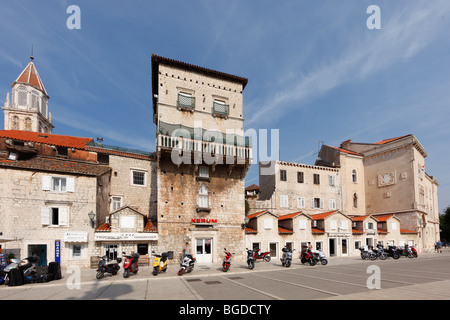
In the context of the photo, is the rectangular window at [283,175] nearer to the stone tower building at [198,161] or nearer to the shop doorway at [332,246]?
the shop doorway at [332,246]

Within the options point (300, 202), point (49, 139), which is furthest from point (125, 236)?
point (300, 202)

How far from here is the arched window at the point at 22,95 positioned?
51875mm

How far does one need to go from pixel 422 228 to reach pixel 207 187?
3169cm

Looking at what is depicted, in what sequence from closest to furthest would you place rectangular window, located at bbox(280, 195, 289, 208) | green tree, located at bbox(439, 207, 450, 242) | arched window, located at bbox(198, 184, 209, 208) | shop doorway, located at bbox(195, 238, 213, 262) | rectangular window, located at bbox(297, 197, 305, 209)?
shop doorway, located at bbox(195, 238, 213, 262)
arched window, located at bbox(198, 184, 209, 208)
rectangular window, located at bbox(280, 195, 289, 208)
rectangular window, located at bbox(297, 197, 305, 209)
green tree, located at bbox(439, 207, 450, 242)

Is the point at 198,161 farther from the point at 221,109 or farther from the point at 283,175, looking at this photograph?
the point at 283,175

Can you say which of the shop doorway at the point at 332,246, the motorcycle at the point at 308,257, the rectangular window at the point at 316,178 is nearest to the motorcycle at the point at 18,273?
the motorcycle at the point at 308,257

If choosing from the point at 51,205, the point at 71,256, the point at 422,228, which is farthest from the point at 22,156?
the point at 422,228

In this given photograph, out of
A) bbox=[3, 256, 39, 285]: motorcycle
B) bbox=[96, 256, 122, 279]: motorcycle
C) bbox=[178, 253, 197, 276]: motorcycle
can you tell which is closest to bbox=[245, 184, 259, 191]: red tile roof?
bbox=[178, 253, 197, 276]: motorcycle

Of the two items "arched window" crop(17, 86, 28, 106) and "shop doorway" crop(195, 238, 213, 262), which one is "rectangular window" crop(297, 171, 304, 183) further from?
"arched window" crop(17, 86, 28, 106)

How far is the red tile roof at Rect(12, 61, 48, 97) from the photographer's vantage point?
53.0 metres

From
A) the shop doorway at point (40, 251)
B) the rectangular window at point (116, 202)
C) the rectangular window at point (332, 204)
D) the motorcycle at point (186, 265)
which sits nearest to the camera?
the motorcycle at point (186, 265)

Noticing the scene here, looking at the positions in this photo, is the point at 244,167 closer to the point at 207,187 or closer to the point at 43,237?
the point at 207,187

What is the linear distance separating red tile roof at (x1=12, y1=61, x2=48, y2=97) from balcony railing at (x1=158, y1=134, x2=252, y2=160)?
47.8 metres

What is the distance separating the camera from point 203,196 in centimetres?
2323
